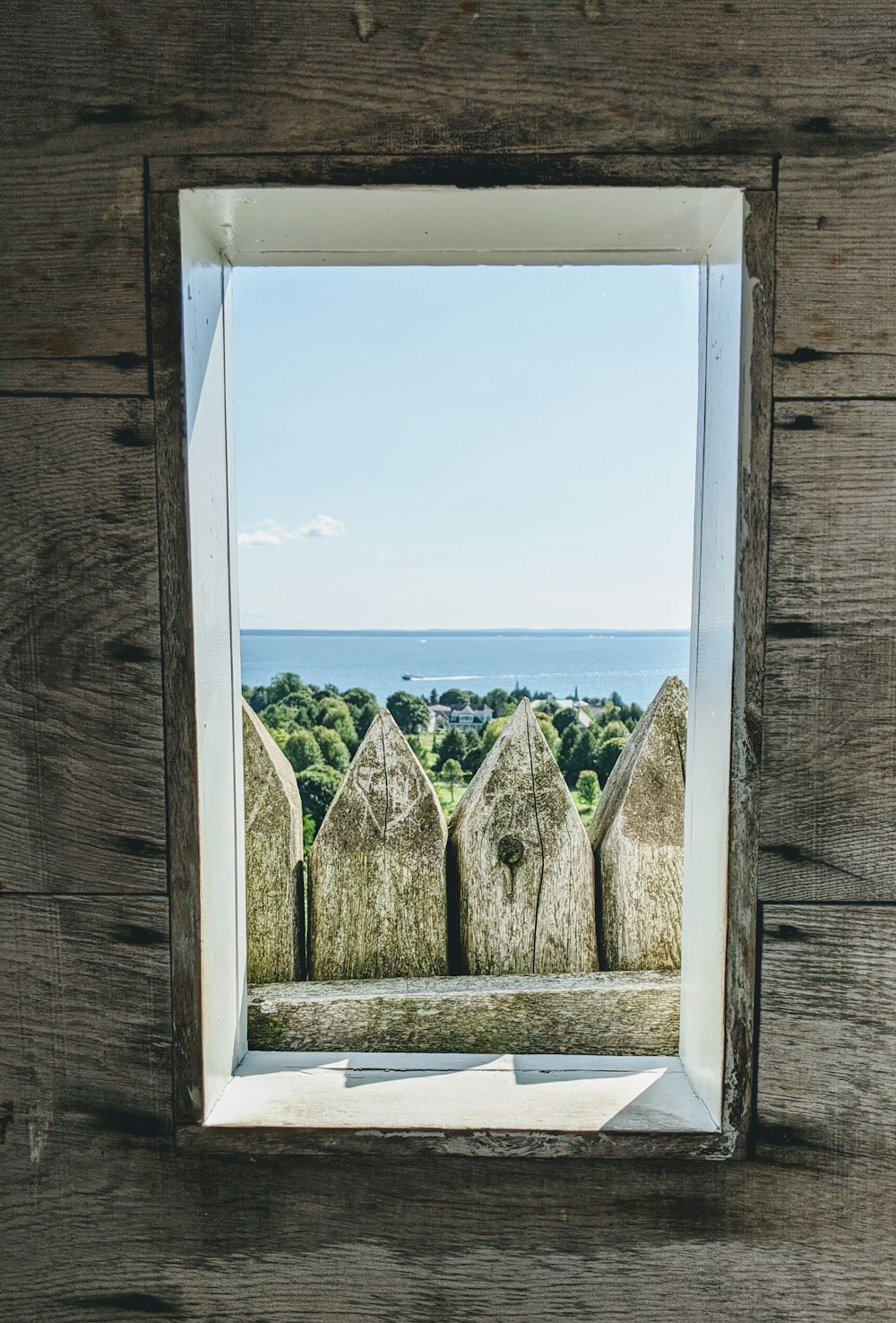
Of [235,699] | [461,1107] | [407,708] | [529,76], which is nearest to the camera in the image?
[529,76]


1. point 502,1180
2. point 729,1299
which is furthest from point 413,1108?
point 729,1299

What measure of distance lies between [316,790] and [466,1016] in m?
0.45

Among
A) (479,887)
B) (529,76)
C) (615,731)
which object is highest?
(529,76)

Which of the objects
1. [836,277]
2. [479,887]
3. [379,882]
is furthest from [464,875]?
[836,277]

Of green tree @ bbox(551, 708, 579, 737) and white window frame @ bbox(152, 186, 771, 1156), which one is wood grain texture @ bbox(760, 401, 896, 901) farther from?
green tree @ bbox(551, 708, 579, 737)

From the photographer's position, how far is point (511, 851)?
1440 millimetres

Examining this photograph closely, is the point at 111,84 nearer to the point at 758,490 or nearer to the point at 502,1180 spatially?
the point at 758,490

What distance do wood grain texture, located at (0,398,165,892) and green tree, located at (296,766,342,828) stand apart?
39 centimetres

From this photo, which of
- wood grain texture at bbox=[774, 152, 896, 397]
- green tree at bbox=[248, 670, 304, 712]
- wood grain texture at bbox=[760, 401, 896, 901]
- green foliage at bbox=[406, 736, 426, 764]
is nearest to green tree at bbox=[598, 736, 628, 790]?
green foliage at bbox=[406, 736, 426, 764]

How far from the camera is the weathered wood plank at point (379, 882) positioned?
4.72 ft

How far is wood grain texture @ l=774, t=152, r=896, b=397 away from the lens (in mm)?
1150

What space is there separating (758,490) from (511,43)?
2.13 feet

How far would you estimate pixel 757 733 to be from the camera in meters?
1.18

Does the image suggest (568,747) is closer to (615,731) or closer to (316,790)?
(615,731)
